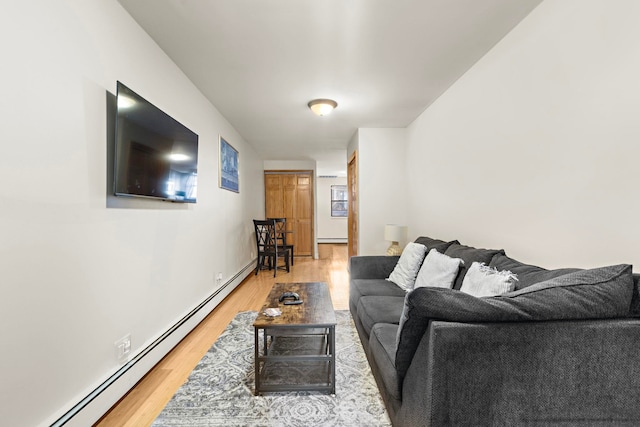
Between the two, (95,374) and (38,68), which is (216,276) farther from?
(38,68)

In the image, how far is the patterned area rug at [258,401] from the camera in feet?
5.28

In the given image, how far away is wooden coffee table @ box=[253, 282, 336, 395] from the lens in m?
1.82

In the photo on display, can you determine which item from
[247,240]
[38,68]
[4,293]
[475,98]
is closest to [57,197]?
[4,293]

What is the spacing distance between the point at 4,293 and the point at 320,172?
27.7 ft

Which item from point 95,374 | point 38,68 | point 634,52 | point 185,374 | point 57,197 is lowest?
point 185,374

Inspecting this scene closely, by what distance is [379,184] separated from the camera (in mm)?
4520

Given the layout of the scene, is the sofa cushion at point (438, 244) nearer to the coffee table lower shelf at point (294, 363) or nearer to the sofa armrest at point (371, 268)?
the sofa armrest at point (371, 268)

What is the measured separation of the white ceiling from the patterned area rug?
7.85ft

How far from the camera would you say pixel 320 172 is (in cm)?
934

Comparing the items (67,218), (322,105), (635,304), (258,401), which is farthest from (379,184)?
(67,218)

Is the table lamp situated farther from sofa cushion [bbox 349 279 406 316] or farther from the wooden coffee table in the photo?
the wooden coffee table

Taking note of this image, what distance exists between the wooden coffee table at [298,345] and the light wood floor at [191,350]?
546 millimetres

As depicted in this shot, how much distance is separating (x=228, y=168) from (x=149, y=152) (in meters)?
2.19

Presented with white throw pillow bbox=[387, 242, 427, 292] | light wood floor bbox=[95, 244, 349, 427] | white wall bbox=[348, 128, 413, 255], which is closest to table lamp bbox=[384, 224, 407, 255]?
white wall bbox=[348, 128, 413, 255]
